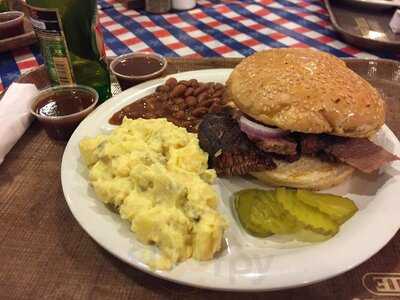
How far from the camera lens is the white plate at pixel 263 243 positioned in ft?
4.53

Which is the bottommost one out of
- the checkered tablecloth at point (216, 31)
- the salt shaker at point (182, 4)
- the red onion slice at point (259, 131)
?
the checkered tablecloth at point (216, 31)

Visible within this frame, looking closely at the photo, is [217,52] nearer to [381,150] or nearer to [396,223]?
[381,150]

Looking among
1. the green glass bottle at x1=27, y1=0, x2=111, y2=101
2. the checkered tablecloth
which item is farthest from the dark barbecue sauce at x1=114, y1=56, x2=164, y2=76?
the checkered tablecloth

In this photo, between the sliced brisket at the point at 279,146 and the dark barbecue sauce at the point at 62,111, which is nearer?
the sliced brisket at the point at 279,146

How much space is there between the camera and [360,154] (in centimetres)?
183

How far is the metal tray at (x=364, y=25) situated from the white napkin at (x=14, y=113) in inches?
98.8

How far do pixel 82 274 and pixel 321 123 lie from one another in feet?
3.88

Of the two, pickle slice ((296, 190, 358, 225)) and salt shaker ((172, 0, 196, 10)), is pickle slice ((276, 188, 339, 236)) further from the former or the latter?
salt shaker ((172, 0, 196, 10))

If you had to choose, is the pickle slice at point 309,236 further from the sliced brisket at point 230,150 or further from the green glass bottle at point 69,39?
the green glass bottle at point 69,39

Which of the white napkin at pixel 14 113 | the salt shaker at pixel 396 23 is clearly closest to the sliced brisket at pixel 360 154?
the white napkin at pixel 14 113

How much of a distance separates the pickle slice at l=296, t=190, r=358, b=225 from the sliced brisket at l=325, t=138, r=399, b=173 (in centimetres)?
19

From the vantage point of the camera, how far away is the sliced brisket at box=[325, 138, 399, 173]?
1.77 metres

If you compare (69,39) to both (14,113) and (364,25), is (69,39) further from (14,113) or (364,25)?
(364,25)

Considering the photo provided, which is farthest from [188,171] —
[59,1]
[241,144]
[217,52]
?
[217,52]
